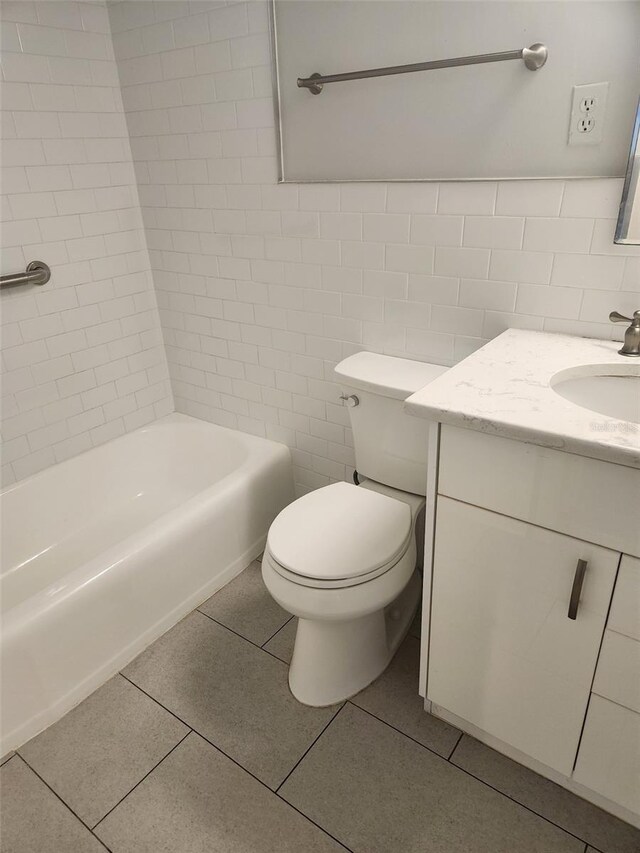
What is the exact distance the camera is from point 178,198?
6.87ft

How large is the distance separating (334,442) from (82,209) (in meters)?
1.25

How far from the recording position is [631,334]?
1264 mm

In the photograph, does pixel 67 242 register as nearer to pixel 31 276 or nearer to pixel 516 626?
pixel 31 276

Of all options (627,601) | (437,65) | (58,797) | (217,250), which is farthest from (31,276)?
(627,601)

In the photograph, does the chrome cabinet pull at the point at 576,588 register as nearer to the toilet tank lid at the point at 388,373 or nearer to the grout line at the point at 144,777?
the toilet tank lid at the point at 388,373

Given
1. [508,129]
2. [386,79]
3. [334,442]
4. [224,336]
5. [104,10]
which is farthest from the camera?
[224,336]

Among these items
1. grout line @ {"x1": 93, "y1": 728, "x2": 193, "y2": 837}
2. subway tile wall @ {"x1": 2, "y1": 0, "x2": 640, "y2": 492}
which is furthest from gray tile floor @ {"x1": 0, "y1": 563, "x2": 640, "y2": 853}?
subway tile wall @ {"x1": 2, "y1": 0, "x2": 640, "y2": 492}

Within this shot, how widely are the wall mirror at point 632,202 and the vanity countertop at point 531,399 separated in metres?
0.25

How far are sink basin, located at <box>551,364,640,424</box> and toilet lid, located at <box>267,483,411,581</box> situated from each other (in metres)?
0.53

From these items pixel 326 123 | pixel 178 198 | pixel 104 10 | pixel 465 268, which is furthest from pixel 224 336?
pixel 104 10

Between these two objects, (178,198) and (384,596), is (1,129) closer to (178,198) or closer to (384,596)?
(178,198)

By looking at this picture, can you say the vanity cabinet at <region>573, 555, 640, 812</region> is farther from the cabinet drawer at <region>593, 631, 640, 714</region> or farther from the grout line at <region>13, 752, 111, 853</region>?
the grout line at <region>13, 752, 111, 853</region>

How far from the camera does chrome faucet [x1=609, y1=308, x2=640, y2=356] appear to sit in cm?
126

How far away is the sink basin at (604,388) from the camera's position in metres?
1.24
